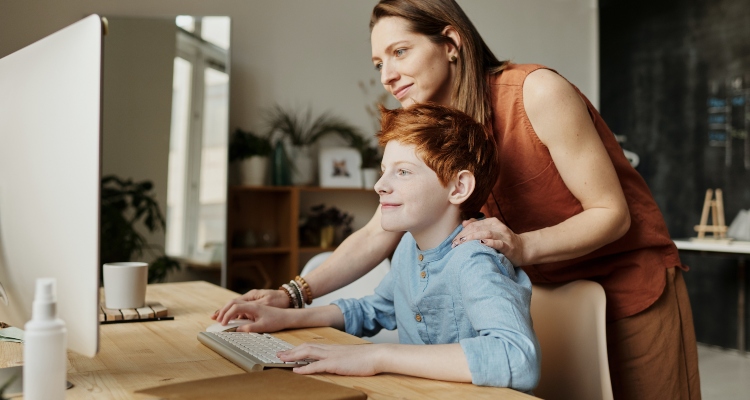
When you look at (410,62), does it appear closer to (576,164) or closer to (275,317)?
(576,164)

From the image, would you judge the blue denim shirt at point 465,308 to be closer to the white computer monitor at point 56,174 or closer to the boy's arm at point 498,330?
the boy's arm at point 498,330

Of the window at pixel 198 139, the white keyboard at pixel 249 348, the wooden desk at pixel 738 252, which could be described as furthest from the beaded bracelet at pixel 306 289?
the window at pixel 198 139

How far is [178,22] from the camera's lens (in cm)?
413

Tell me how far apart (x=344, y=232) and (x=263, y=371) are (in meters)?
3.97

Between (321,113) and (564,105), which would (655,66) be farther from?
(564,105)

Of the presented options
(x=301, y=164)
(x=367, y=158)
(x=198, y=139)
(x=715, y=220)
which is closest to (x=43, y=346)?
(x=198, y=139)

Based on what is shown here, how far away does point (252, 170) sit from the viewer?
4473 mm

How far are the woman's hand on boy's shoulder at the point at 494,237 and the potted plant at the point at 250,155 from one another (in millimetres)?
3453

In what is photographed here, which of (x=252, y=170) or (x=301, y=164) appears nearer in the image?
(x=252, y=170)

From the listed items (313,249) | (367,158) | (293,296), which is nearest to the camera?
(293,296)

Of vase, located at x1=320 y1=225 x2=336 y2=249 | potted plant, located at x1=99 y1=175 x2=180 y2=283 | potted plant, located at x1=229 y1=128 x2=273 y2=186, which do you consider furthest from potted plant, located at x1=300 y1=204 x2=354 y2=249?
potted plant, located at x1=99 y1=175 x2=180 y2=283

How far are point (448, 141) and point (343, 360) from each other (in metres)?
0.43

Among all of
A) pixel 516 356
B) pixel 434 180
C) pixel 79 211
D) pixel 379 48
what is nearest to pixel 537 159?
pixel 434 180

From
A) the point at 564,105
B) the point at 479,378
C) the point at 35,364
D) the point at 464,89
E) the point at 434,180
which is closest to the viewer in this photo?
the point at 35,364
